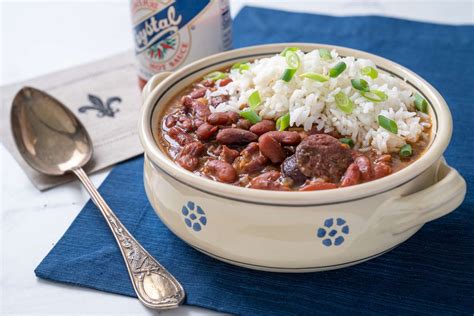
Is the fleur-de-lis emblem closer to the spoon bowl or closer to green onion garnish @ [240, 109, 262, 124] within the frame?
the spoon bowl

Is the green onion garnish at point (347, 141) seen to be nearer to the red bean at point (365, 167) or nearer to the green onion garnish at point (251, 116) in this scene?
the red bean at point (365, 167)

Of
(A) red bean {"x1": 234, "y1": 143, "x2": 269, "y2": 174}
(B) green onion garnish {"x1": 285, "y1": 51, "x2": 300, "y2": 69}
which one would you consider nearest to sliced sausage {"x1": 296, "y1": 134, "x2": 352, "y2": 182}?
(A) red bean {"x1": 234, "y1": 143, "x2": 269, "y2": 174}

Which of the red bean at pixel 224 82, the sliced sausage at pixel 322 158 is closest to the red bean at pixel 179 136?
the red bean at pixel 224 82

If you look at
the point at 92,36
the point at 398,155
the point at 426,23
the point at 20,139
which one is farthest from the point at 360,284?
the point at 92,36

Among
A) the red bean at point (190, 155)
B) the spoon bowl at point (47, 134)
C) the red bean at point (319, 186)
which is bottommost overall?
the spoon bowl at point (47, 134)

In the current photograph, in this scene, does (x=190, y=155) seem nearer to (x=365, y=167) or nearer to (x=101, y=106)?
(x=365, y=167)
